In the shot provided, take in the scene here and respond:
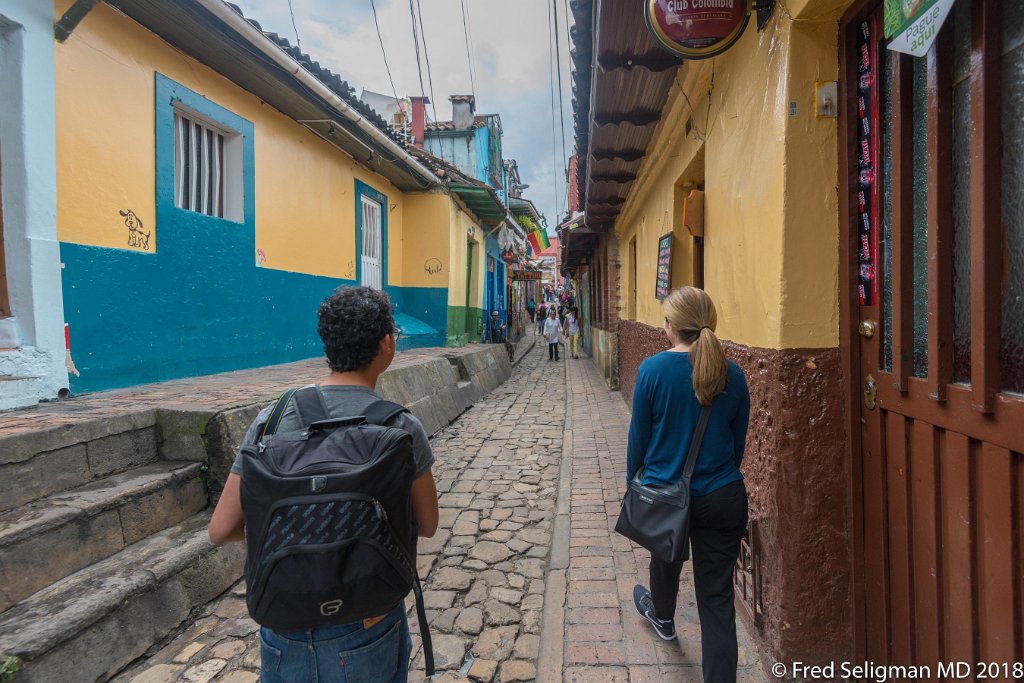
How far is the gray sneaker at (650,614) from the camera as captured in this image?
8.97ft

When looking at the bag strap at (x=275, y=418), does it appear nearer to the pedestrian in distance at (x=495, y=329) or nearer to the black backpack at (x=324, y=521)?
the black backpack at (x=324, y=521)

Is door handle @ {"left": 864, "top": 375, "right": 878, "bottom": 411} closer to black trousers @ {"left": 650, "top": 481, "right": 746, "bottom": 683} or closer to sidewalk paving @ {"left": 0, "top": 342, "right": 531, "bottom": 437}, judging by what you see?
black trousers @ {"left": 650, "top": 481, "right": 746, "bottom": 683}

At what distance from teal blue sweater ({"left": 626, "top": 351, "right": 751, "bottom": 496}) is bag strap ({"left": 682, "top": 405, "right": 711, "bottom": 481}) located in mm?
18

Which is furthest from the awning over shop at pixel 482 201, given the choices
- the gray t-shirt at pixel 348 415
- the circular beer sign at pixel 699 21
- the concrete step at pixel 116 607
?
the gray t-shirt at pixel 348 415

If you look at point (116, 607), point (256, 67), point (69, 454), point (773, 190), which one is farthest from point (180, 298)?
point (773, 190)

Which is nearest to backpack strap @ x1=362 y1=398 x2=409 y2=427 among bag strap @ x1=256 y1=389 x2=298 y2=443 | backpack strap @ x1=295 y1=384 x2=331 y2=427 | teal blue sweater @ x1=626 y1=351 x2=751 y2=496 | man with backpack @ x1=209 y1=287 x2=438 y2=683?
man with backpack @ x1=209 y1=287 x2=438 y2=683

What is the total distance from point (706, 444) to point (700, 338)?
0.44 metres

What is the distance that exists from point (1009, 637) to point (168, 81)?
6.93 meters

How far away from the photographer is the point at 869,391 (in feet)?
7.13

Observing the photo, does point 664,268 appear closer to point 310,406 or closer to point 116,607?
point 310,406

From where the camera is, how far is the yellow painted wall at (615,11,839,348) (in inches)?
89.5

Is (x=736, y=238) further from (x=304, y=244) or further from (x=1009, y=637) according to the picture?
(x=304, y=244)

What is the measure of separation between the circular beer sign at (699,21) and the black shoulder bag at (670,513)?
177 centimetres

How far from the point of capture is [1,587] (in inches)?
91.7
